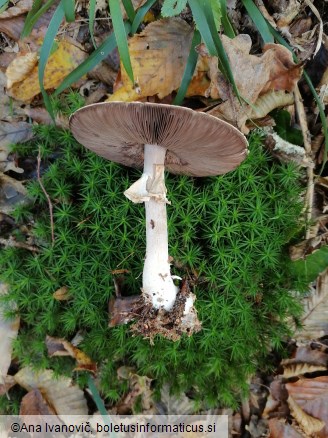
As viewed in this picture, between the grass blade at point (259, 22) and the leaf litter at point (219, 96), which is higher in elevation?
the grass blade at point (259, 22)

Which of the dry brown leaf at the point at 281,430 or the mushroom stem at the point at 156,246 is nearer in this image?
the mushroom stem at the point at 156,246

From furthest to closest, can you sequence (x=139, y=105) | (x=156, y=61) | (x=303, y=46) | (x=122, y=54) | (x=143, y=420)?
1. (x=143, y=420)
2. (x=303, y=46)
3. (x=156, y=61)
4. (x=122, y=54)
5. (x=139, y=105)

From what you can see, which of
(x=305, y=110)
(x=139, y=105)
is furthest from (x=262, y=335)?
(x=139, y=105)

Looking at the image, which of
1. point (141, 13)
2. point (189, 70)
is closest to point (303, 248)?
point (189, 70)

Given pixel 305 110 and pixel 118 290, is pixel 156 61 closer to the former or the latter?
pixel 305 110

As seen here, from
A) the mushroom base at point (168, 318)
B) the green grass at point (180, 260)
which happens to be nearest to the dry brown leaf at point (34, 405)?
the green grass at point (180, 260)

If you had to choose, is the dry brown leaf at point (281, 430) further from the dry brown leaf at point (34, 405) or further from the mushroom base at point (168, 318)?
the dry brown leaf at point (34, 405)

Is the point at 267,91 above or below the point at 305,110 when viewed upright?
above
